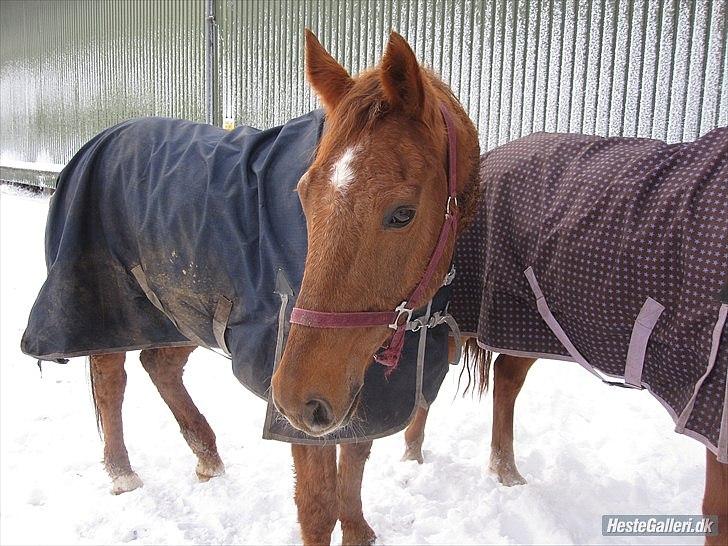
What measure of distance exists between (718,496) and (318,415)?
1.44 m

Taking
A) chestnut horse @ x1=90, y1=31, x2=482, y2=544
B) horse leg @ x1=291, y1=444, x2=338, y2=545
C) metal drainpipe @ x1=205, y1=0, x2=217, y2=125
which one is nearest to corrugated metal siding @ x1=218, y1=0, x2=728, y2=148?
metal drainpipe @ x1=205, y1=0, x2=217, y2=125

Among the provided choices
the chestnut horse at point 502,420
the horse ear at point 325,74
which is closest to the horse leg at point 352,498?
the chestnut horse at point 502,420

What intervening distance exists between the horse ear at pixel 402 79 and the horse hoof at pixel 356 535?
5.79 feet

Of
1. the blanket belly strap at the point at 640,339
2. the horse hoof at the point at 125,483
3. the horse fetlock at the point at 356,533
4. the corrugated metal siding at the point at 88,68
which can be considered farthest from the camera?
the corrugated metal siding at the point at 88,68

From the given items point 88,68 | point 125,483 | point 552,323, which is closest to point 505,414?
point 552,323

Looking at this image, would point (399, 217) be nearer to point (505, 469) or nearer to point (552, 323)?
point (552, 323)

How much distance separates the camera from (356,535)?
2.47 metres

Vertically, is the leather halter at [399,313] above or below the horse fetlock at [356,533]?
above

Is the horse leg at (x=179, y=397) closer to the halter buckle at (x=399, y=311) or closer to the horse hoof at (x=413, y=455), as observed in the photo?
the horse hoof at (x=413, y=455)

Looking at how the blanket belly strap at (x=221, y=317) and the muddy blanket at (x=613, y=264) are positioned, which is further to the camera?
the blanket belly strap at (x=221, y=317)

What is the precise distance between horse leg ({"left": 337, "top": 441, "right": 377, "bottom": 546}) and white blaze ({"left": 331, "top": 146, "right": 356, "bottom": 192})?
4.29 ft

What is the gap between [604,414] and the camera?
3592mm

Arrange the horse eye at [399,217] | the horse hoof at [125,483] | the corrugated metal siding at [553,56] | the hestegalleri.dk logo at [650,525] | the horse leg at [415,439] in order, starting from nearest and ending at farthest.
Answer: the horse eye at [399,217] < the hestegalleri.dk logo at [650,525] < the horse hoof at [125,483] < the horse leg at [415,439] < the corrugated metal siding at [553,56]

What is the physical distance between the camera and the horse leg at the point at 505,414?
9.71 ft
